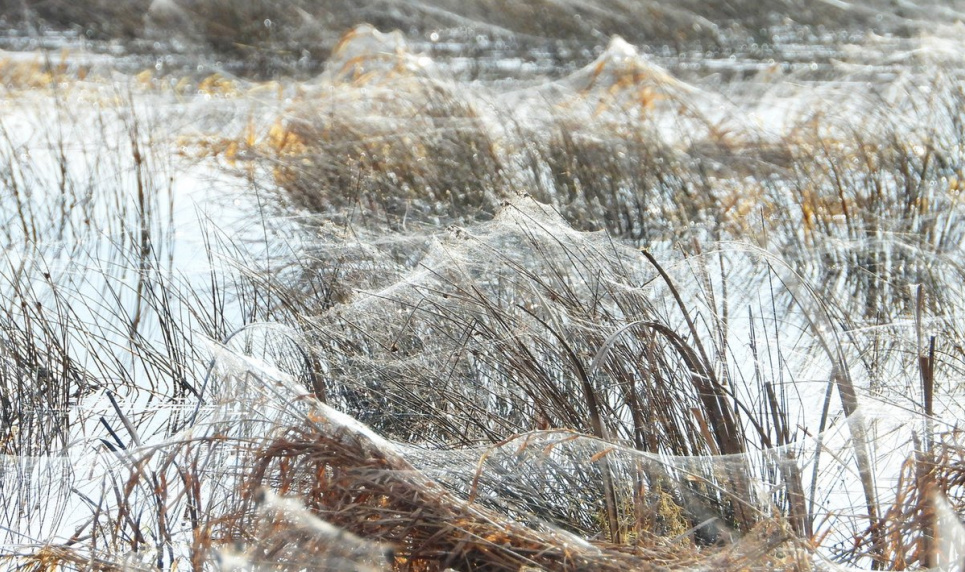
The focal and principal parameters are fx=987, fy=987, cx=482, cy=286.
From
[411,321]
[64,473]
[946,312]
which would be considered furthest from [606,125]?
[64,473]

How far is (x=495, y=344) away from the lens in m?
1.99

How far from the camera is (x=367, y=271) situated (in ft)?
8.14

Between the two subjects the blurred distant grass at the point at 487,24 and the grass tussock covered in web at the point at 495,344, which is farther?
the blurred distant grass at the point at 487,24

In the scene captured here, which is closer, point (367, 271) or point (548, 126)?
point (367, 271)

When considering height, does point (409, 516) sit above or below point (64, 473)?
above

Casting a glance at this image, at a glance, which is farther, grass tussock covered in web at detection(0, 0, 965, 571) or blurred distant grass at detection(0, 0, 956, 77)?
blurred distant grass at detection(0, 0, 956, 77)

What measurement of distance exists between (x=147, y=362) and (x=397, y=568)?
1.30 m

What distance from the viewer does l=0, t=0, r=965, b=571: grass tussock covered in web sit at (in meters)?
1.56

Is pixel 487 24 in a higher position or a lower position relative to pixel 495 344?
lower

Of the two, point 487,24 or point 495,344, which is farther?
point 487,24

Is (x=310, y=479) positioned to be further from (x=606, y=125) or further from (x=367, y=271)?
(x=606, y=125)

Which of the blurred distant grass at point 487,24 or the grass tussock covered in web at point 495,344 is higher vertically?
the grass tussock covered in web at point 495,344

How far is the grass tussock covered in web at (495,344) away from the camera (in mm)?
1560

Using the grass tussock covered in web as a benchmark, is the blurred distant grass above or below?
below
